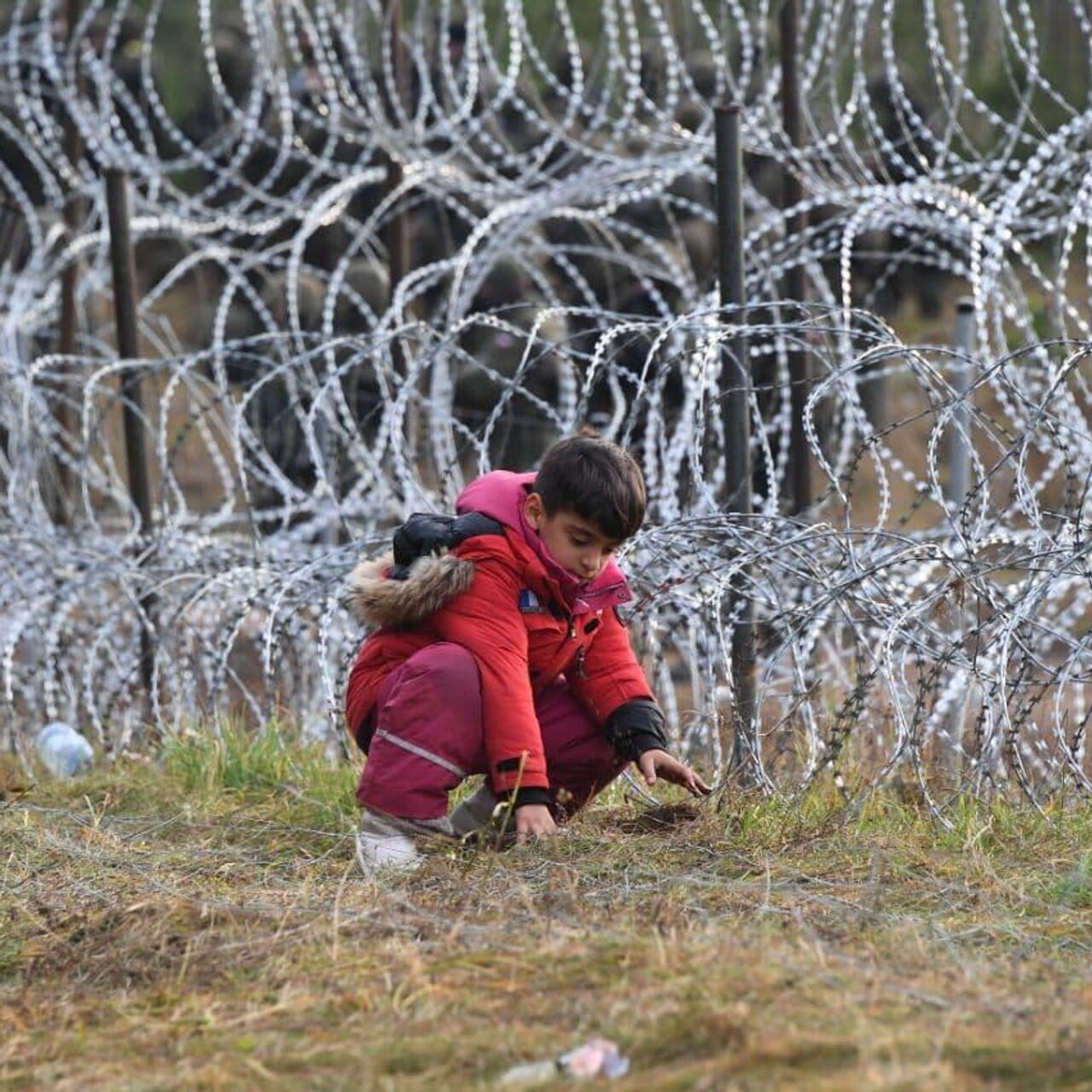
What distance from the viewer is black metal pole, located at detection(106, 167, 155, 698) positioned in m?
7.10

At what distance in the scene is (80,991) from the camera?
2.98m

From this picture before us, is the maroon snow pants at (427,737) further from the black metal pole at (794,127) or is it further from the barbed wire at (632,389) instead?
the black metal pole at (794,127)

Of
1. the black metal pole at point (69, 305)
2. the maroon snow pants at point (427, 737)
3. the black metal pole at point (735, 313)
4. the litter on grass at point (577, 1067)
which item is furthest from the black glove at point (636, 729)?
the black metal pole at point (69, 305)

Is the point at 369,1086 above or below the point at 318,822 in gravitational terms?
above

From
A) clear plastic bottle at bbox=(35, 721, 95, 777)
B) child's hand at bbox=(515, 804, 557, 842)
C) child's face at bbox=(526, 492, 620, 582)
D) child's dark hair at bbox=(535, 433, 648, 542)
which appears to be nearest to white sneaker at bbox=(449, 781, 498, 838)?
child's hand at bbox=(515, 804, 557, 842)

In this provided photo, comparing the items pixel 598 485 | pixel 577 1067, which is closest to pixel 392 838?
pixel 598 485

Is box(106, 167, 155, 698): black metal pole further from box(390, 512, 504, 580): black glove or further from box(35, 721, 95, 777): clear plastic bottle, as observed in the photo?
box(390, 512, 504, 580): black glove

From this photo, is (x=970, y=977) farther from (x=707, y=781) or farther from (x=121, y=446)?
(x=121, y=446)

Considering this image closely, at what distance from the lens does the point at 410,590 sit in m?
3.66

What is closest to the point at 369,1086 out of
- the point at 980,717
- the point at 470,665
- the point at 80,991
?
the point at 80,991

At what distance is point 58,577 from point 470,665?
314 cm

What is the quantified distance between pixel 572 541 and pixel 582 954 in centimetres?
101

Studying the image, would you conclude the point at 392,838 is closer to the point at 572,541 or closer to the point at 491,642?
the point at 491,642

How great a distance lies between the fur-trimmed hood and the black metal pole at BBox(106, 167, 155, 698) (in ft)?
10.9
